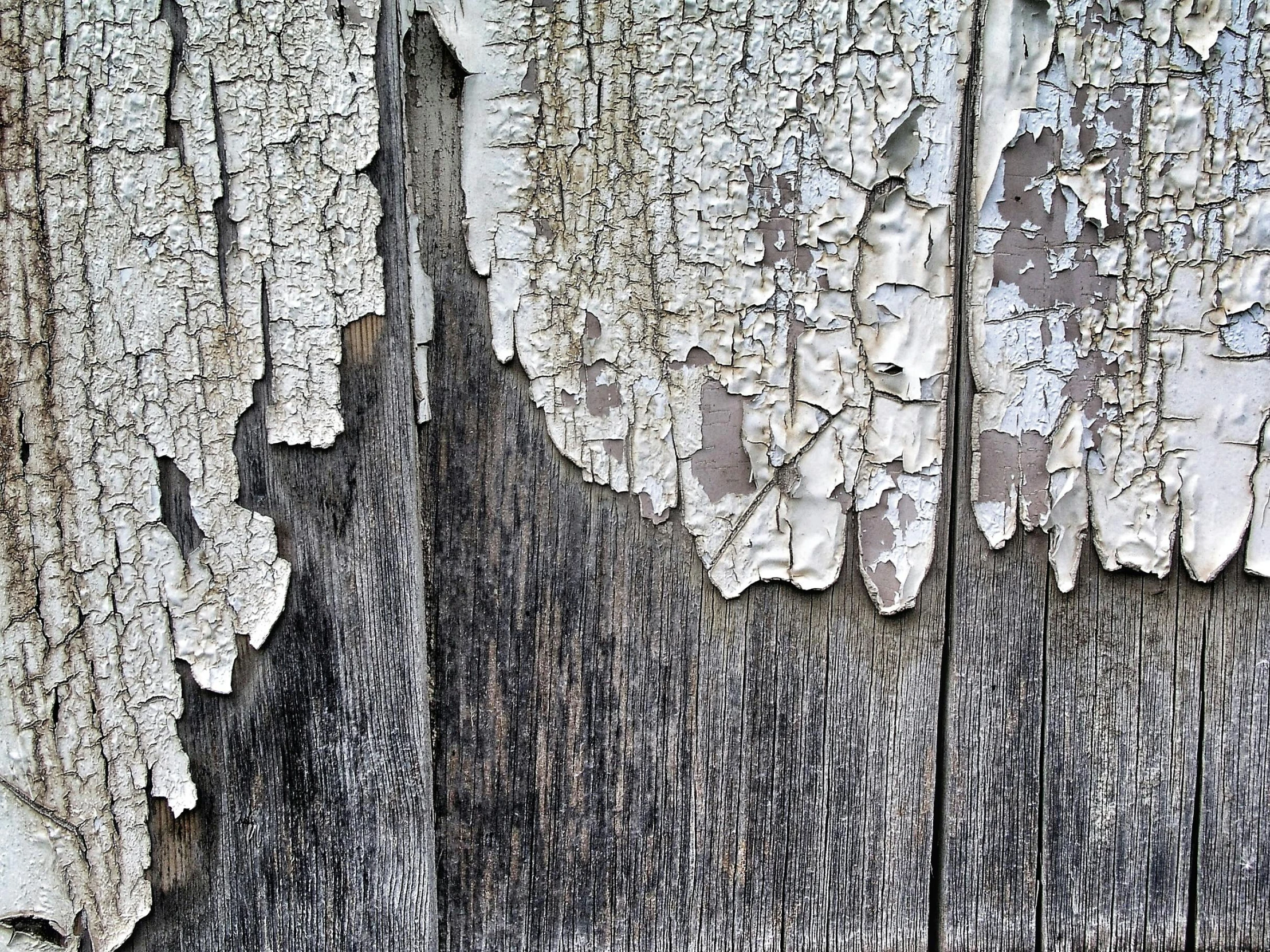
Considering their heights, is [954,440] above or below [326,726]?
above

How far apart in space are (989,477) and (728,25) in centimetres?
37

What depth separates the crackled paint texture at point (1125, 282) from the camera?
1.81 ft

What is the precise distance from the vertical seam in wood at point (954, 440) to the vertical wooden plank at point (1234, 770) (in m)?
0.19

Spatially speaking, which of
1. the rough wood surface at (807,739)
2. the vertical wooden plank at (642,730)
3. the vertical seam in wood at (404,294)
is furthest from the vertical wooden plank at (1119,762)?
the vertical seam in wood at (404,294)

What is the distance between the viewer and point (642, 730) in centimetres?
59

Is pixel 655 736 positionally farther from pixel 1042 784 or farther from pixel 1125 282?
pixel 1125 282

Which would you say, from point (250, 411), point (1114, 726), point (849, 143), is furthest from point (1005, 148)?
point (250, 411)

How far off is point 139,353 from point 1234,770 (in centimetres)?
86

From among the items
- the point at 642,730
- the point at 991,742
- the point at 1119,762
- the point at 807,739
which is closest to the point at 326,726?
the point at 642,730

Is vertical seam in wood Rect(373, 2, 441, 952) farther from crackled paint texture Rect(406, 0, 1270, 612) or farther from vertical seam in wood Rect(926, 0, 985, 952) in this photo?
vertical seam in wood Rect(926, 0, 985, 952)

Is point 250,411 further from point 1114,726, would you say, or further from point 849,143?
point 1114,726

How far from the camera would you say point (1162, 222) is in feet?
1.86

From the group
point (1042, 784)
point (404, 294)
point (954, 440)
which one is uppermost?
point (404, 294)

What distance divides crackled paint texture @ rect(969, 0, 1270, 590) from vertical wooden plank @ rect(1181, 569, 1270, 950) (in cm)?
4
